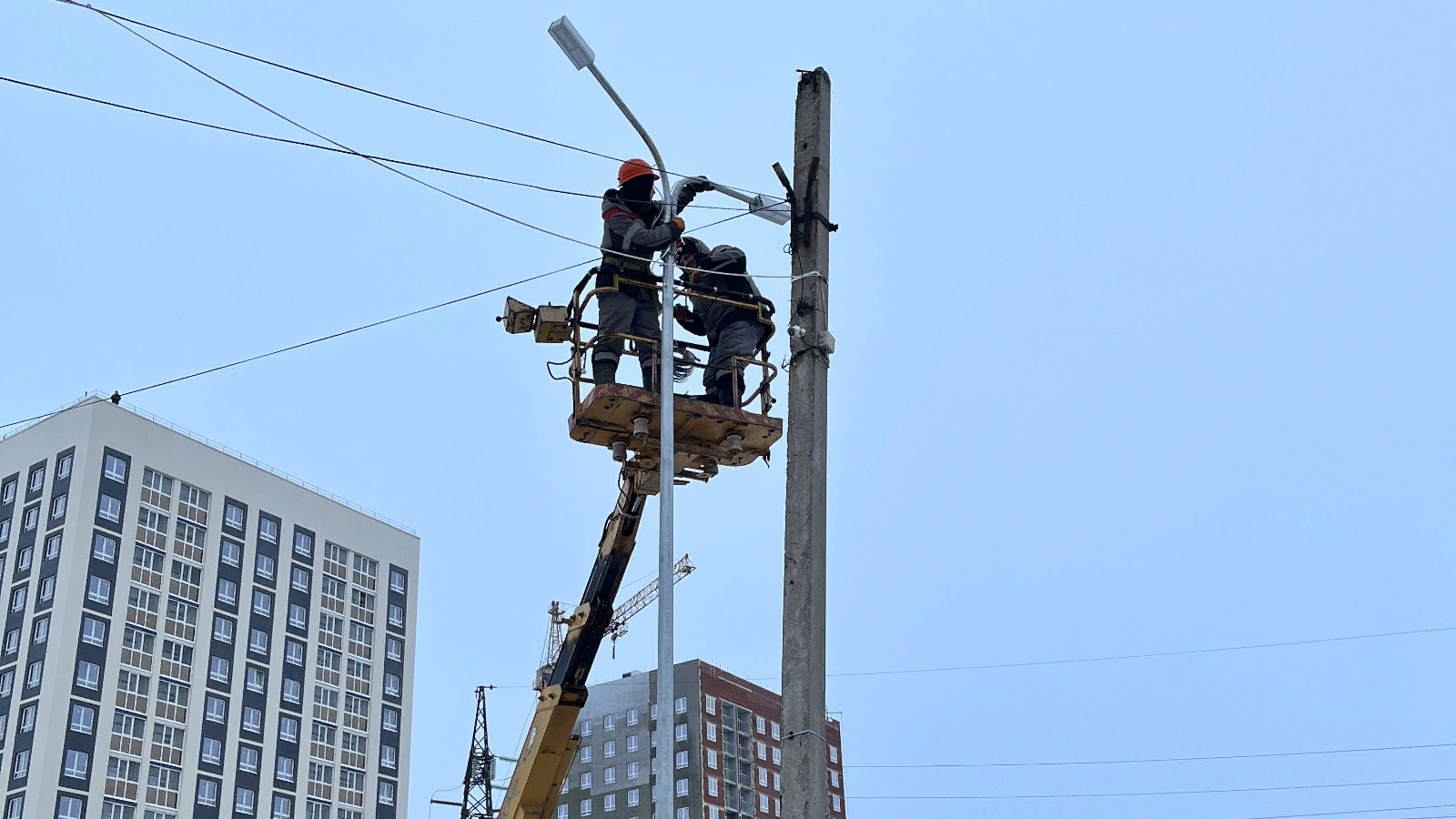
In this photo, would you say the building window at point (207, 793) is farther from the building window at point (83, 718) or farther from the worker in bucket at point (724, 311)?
the worker in bucket at point (724, 311)

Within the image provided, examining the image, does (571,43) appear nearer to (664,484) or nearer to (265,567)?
(664,484)

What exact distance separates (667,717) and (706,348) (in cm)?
505

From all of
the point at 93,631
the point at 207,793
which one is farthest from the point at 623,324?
the point at 207,793

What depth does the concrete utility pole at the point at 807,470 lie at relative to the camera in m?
10.2

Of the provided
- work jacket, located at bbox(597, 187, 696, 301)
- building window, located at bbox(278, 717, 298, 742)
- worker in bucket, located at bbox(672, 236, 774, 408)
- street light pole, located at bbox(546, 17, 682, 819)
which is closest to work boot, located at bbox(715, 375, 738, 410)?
worker in bucket, located at bbox(672, 236, 774, 408)

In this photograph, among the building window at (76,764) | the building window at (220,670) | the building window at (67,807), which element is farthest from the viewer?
the building window at (220,670)

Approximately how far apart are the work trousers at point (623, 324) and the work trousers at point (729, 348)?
64 cm

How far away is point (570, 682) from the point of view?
1633 cm

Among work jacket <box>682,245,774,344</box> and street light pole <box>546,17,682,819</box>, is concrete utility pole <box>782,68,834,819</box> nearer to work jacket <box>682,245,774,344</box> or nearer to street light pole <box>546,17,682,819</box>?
street light pole <box>546,17,682,819</box>

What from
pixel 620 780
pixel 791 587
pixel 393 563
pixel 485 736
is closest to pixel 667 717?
pixel 791 587

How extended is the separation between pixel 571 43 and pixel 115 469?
75.7m

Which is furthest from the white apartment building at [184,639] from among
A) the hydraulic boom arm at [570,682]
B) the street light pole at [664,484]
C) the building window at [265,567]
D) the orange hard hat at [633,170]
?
the street light pole at [664,484]

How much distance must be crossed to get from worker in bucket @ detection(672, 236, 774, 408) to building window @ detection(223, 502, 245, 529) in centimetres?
7789

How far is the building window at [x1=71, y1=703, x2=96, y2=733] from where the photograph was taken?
247ft
